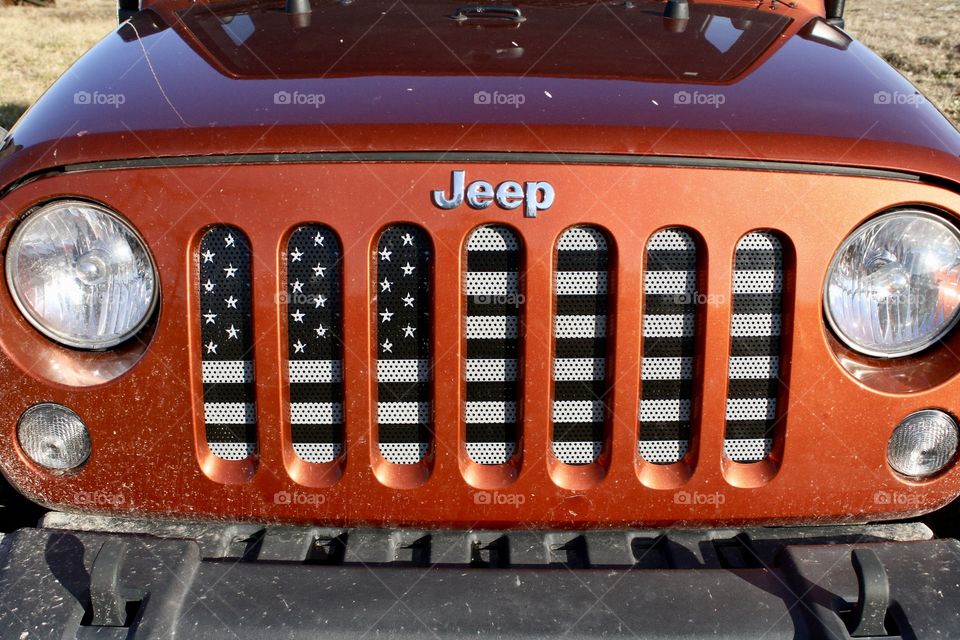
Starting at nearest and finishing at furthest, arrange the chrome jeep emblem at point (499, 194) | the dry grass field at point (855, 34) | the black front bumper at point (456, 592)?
the black front bumper at point (456, 592) < the chrome jeep emblem at point (499, 194) < the dry grass field at point (855, 34)

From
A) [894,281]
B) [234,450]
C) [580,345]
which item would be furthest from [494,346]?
[894,281]

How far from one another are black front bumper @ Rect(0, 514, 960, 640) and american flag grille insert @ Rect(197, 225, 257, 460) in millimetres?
237

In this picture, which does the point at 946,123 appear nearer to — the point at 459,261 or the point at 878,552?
the point at 878,552

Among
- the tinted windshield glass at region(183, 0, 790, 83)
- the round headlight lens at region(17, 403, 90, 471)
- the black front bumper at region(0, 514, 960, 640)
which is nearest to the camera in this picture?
the black front bumper at region(0, 514, 960, 640)

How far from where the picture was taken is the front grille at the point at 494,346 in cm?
192

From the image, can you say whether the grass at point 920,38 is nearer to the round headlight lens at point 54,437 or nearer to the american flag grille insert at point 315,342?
the american flag grille insert at point 315,342

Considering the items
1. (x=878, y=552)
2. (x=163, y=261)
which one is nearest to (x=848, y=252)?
(x=878, y=552)

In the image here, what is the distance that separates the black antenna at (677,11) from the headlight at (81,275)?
1.75 metres

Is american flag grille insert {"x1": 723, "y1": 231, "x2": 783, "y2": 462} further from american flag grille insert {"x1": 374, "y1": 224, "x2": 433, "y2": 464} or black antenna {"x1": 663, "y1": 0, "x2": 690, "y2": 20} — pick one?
black antenna {"x1": 663, "y1": 0, "x2": 690, "y2": 20}

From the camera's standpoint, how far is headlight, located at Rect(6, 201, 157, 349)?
6.31ft

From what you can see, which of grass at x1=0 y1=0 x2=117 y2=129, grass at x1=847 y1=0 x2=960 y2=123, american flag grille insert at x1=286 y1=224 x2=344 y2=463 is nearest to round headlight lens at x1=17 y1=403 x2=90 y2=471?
american flag grille insert at x1=286 y1=224 x2=344 y2=463

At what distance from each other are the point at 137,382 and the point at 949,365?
1.71 metres

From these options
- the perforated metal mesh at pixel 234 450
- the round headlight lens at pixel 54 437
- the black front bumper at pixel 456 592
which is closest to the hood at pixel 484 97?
the round headlight lens at pixel 54 437

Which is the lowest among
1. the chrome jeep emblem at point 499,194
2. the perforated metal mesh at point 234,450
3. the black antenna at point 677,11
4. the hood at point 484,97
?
the perforated metal mesh at point 234,450
